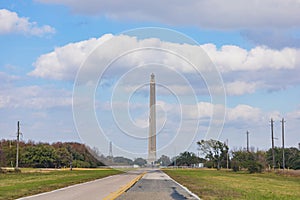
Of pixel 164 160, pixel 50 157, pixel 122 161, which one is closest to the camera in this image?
pixel 122 161

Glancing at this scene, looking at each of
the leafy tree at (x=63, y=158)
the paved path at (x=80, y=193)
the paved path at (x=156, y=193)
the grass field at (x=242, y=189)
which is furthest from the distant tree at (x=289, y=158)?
the paved path at (x=80, y=193)

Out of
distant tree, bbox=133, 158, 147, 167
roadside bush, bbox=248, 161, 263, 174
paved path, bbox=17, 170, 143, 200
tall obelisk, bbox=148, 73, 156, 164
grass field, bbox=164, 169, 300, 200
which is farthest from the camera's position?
distant tree, bbox=133, 158, 147, 167

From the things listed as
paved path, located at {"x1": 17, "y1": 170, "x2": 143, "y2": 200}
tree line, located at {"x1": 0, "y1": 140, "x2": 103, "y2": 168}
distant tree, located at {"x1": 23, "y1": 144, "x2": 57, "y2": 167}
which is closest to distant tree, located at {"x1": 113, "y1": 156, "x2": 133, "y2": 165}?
tree line, located at {"x1": 0, "y1": 140, "x2": 103, "y2": 168}

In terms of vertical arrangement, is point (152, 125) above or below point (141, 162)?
above

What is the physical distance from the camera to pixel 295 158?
10581 centimetres

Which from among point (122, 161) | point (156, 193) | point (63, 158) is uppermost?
point (63, 158)

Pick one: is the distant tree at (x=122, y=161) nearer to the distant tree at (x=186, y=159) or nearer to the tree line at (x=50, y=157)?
the tree line at (x=50, y=157)

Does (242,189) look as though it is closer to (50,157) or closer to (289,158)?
(289,158)

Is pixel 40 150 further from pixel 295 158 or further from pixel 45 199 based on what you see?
pixel 45 199

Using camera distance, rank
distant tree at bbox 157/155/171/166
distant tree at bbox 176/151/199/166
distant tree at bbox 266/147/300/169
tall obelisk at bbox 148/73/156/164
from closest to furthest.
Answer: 1. tall obelisk at bbox 148/73/156/164
2. distant tree at bbox 266/147/300/169
3. distant tree at bbox 157/155/171/166
4. distant tree at bbox 176/151/199/166

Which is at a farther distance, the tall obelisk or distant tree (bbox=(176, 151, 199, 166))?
distant tree (bbox=(176, 151, 199, 166))

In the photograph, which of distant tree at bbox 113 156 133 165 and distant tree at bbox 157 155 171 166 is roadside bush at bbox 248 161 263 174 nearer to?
distant tree at bbox 113 156 133 165

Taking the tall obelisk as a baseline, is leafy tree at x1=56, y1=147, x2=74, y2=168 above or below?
below


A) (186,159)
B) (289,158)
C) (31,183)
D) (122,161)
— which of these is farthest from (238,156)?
(31,183)
